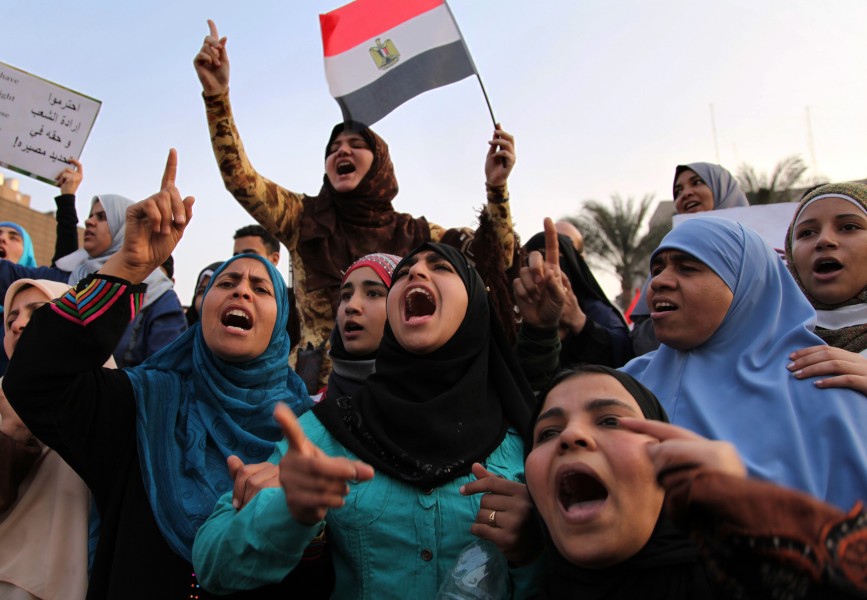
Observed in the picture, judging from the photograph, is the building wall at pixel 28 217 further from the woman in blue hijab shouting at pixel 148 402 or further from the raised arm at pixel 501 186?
the woman in blue hijab shouting at pixel 148 402

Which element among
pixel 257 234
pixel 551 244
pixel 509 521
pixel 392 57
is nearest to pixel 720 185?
pixel 551 244

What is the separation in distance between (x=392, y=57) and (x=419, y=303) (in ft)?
8.11

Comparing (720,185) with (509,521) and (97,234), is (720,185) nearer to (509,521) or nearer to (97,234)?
(509,521)

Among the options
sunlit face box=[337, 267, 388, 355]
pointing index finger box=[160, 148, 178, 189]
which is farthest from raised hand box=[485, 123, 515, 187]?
pointing index finger box=[160, 148, 178, 189]

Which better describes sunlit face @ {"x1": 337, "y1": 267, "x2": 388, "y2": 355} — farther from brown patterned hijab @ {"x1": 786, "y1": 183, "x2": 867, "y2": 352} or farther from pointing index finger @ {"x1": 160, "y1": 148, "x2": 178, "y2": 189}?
brown patterned hijab @ {"x1": 786, "y1": 183, "x2": 867, "y2": 352}

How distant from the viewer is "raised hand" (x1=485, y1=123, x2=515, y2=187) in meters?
3.67

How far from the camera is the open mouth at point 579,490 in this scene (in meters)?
1.48

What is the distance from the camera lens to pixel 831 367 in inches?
77.1

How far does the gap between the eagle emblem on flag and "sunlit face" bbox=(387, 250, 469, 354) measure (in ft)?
7.39

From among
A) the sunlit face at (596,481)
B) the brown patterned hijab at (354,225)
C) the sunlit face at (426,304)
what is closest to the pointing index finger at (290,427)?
the sunlit face at (596,481)

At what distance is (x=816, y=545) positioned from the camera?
1.05 m

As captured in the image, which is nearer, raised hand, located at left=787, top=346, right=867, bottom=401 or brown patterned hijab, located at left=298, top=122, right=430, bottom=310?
raised hand, located at left=787, top=346, right=867, bottom=401

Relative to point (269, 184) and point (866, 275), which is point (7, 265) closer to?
point (269, 184)

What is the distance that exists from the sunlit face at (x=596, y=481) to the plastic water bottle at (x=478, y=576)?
1.02 ft
